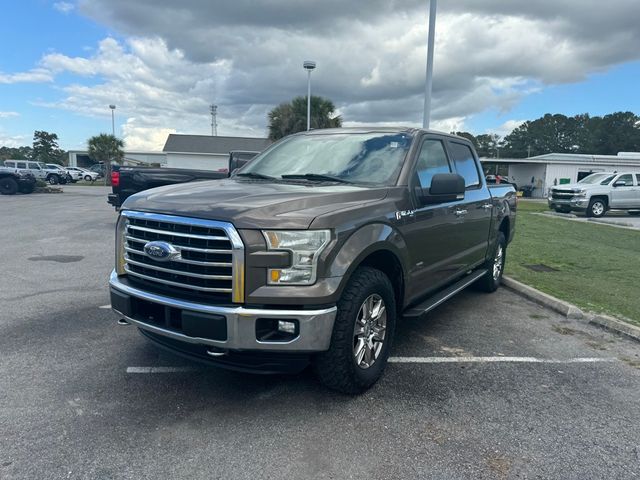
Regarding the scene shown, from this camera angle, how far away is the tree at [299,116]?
99.3ft

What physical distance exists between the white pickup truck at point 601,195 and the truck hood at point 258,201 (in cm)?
1977

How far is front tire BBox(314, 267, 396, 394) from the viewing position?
10.3ft

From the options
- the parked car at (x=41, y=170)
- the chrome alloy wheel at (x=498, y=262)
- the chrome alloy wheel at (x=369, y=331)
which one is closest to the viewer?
the chrome alloy wheel at (x=369, y=331)

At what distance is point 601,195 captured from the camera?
20.5m

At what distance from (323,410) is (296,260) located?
1.10 metres

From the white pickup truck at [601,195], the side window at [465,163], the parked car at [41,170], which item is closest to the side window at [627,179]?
the white pickup truck at [601,195]

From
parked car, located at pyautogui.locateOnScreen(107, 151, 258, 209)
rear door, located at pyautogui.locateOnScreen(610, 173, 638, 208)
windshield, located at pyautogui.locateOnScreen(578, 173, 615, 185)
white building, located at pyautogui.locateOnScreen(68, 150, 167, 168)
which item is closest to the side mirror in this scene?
parked car, located at pyautogui.locateOnScreen(107, 151, 258, 209)

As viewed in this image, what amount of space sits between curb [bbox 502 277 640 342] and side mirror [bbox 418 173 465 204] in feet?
8.41

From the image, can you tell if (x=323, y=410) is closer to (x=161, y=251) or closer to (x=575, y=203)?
(x=161, y=251)

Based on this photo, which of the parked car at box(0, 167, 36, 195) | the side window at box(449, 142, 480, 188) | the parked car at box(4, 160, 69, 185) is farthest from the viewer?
the parked car at box(4, 160, 69, 185)

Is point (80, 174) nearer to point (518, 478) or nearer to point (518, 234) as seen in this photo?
point (518, 234)

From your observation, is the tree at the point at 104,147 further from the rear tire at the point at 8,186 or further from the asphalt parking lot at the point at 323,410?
the asphalt parking lot at the point at 323,410

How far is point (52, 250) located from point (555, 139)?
12160 centimetres

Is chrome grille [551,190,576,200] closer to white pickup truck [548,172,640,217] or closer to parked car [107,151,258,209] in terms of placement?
white pickup truck [548,172,640,217]
